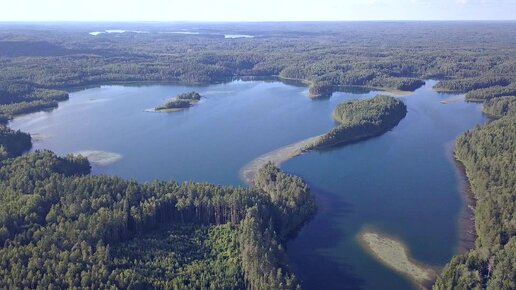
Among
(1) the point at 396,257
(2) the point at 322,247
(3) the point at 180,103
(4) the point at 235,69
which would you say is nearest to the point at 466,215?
(1) the point at 396,257

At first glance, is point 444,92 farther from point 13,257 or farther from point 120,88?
point 13,257

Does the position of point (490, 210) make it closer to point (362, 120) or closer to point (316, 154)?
point (316, 154)

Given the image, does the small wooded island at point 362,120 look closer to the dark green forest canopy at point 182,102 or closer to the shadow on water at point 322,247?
the shadow on water at point 322,247

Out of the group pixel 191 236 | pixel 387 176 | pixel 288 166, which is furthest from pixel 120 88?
pixel 191 236

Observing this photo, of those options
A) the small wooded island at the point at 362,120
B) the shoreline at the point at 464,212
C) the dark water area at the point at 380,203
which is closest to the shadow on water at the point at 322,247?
the dark water area at the point at 380,203

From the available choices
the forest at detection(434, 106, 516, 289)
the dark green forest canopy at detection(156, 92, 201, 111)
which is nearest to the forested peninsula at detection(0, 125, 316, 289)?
the forest at detection(434, 106, 516, 289)
